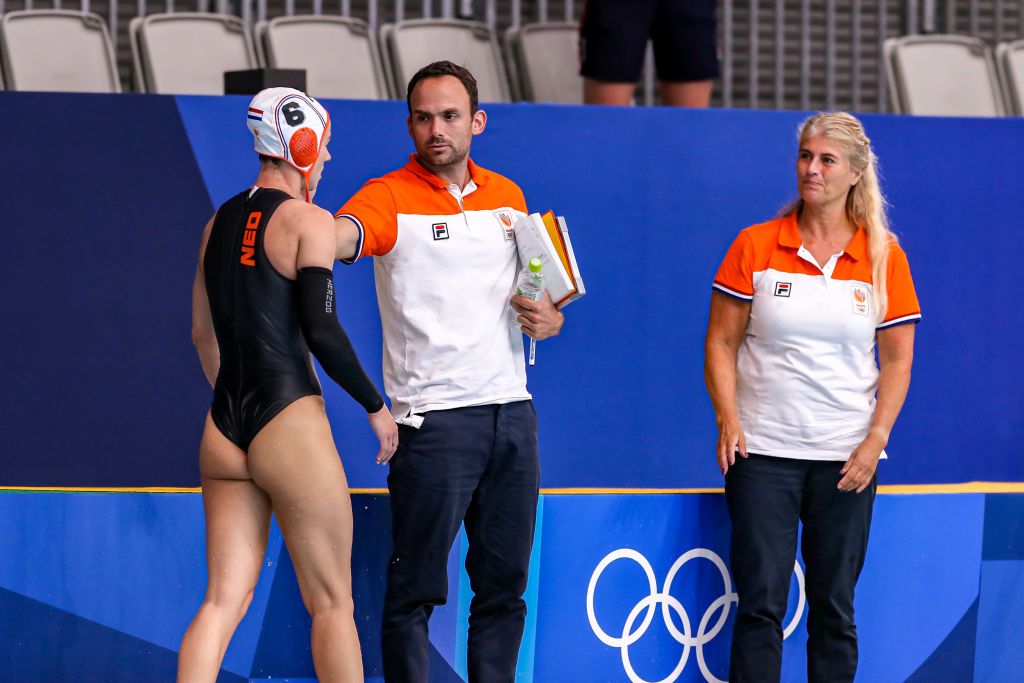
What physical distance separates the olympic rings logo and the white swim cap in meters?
1.46

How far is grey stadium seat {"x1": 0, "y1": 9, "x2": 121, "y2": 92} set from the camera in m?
6.07

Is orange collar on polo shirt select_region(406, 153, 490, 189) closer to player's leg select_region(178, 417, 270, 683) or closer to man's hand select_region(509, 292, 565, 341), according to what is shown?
man's hand select_region(509, 292, 565, 341)

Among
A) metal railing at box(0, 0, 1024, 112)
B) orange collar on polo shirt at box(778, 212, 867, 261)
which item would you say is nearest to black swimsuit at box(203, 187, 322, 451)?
orange collar on polo shirt at box(778, 212, 867, 261)

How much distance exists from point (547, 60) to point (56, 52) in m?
2.48

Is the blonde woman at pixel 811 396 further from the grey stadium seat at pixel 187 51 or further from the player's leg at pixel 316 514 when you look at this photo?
the grey stadium seat at pixel 187 51

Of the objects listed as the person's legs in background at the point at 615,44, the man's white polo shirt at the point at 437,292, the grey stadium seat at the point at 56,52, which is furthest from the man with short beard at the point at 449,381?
the grey stadium seat at the point at 56,52

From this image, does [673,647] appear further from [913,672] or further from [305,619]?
[305,619]

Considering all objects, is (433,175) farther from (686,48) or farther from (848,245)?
(686,48)

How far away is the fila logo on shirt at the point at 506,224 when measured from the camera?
133 inches

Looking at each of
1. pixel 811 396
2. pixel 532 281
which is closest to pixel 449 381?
pixel 532 281

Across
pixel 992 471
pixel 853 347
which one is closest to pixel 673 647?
pixel 853 347

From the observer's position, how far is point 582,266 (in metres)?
5.27

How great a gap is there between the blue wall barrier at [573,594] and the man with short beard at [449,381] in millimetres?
258

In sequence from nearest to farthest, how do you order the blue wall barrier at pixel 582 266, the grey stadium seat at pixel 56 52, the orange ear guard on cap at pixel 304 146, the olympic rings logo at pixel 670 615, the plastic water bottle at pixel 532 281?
the orange ear guard on cap at pixel 304 146, the plastic water bottle at pixel 532 281, the olympic rings logo at pixel 670 615, the blue wall barrier at pixel 582 266, the grey stadium seat at pixel 56 52
